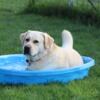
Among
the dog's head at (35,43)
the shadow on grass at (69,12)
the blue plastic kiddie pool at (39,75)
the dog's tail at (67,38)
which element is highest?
the dog's head at (35,43)

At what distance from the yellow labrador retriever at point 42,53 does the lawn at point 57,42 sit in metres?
0.36

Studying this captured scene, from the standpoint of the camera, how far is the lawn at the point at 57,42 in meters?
5.35

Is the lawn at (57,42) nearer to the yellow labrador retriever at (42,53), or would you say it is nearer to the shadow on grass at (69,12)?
the shadow on grass at (69,12)

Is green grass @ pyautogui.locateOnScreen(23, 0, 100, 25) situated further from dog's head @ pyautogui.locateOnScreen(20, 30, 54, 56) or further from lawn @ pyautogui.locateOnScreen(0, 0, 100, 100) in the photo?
dog's head @ pyautogui.locateOnScreen(20, 30, 54, 56)

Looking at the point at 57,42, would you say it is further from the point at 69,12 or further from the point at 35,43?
the point at 35,43

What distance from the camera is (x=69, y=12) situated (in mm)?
12281

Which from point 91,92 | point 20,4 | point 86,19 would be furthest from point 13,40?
point 20,4

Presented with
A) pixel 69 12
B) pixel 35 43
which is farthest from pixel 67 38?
pixel 69 12

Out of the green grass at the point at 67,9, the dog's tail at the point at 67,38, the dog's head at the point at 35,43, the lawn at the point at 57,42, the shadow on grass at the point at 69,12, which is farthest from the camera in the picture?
the green grass at the point at 67,9

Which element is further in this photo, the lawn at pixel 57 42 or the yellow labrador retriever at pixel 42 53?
the yellow labrador retriever at pixel 42 53

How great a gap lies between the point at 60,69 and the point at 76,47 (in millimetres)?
2890

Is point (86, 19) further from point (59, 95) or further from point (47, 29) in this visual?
point (59, 95)

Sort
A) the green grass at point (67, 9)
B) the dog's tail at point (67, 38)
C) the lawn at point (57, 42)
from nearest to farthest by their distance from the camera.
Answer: the lawn at point (57, 42), the dog's tail at point (67, 38), the green grass at point (67, 9)

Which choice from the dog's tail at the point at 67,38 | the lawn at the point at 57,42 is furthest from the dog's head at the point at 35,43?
the dog's tail at the point at 67,38
